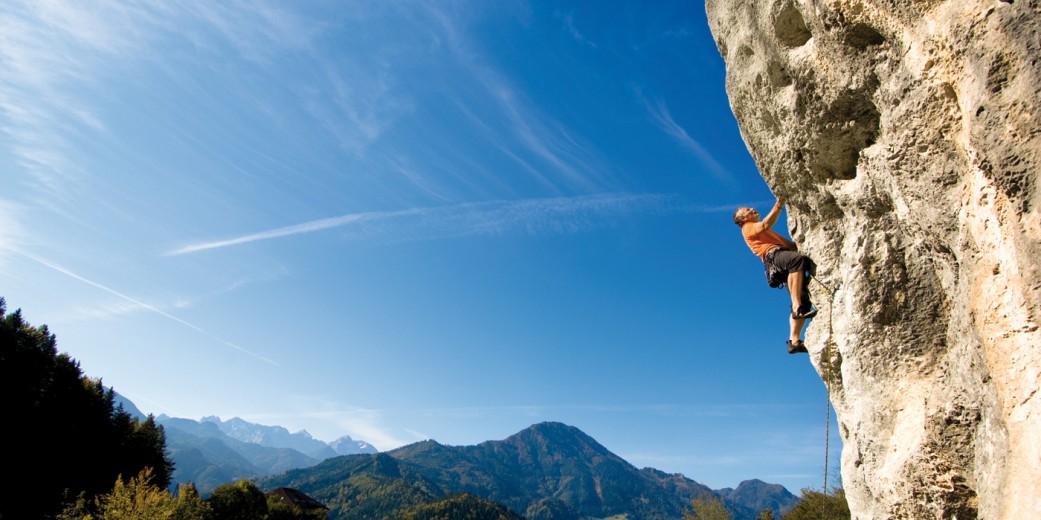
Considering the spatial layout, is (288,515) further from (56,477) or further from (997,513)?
A: (997,513)

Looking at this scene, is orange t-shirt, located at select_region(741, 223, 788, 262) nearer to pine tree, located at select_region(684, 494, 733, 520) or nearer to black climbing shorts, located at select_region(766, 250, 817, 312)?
black climbing shorts, located at select_region(766, 250, 817, 312)

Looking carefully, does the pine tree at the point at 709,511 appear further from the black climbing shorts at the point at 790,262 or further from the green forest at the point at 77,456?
the black climbing shorts at the point at 790,262

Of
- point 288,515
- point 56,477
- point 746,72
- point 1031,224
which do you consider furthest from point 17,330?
point 1031,224

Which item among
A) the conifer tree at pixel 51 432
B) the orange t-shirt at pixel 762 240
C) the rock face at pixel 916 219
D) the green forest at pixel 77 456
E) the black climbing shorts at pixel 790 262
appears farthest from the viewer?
the conifer tree at pixel 51 432

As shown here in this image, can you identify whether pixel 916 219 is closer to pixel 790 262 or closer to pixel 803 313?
pixel 790 262

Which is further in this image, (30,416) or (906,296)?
(30,416)

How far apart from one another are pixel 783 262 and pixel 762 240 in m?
0.66

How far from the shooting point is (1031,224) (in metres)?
4.51

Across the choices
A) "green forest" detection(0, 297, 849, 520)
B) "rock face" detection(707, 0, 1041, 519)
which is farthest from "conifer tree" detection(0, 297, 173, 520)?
"rock face" detection(707, 0, 1041, 519)

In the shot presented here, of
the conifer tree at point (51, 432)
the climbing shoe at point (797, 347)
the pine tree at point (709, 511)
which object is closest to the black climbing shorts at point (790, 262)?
the climbing shoe at point (797, 347)

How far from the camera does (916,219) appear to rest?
639cm

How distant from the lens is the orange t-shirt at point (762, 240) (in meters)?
9.52

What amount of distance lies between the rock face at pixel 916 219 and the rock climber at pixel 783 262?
0.29 meters

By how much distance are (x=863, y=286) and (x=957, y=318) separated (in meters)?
1.35
